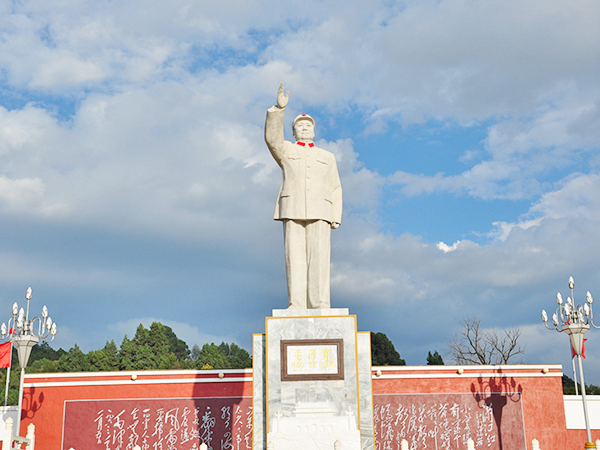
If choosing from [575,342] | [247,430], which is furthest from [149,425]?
[575,342]

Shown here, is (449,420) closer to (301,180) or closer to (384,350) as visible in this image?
(301,180)

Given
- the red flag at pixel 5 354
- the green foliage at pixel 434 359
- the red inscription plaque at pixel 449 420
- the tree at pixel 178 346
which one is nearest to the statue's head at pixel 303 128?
the red inscription plaque at pixel 449 420

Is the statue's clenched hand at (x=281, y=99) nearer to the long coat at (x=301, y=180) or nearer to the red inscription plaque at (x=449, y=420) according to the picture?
the long coat at (x=301, y=180)

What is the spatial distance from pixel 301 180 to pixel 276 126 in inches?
29.2

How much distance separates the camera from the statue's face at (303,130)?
757cm

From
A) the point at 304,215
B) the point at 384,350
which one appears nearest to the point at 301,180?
the point at 304,215

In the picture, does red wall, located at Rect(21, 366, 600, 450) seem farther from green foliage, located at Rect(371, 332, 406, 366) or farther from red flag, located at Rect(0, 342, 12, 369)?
green foliage, located at Rect(371, 332, 406, 366)

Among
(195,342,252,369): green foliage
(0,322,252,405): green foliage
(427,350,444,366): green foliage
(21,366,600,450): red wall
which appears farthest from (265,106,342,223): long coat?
(195,342,252,369): green foliage

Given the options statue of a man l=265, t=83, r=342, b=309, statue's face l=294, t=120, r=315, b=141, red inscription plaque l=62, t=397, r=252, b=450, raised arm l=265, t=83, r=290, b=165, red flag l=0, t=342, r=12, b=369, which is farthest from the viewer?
red flag l=0, t=342, r=12, b=369

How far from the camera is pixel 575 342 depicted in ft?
31.7

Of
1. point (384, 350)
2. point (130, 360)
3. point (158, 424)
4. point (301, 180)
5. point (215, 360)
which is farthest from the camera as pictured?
point (215, 360)

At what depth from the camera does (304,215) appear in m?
7.25

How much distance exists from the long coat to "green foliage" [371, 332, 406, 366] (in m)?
12.5

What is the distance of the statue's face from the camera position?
7.57m
